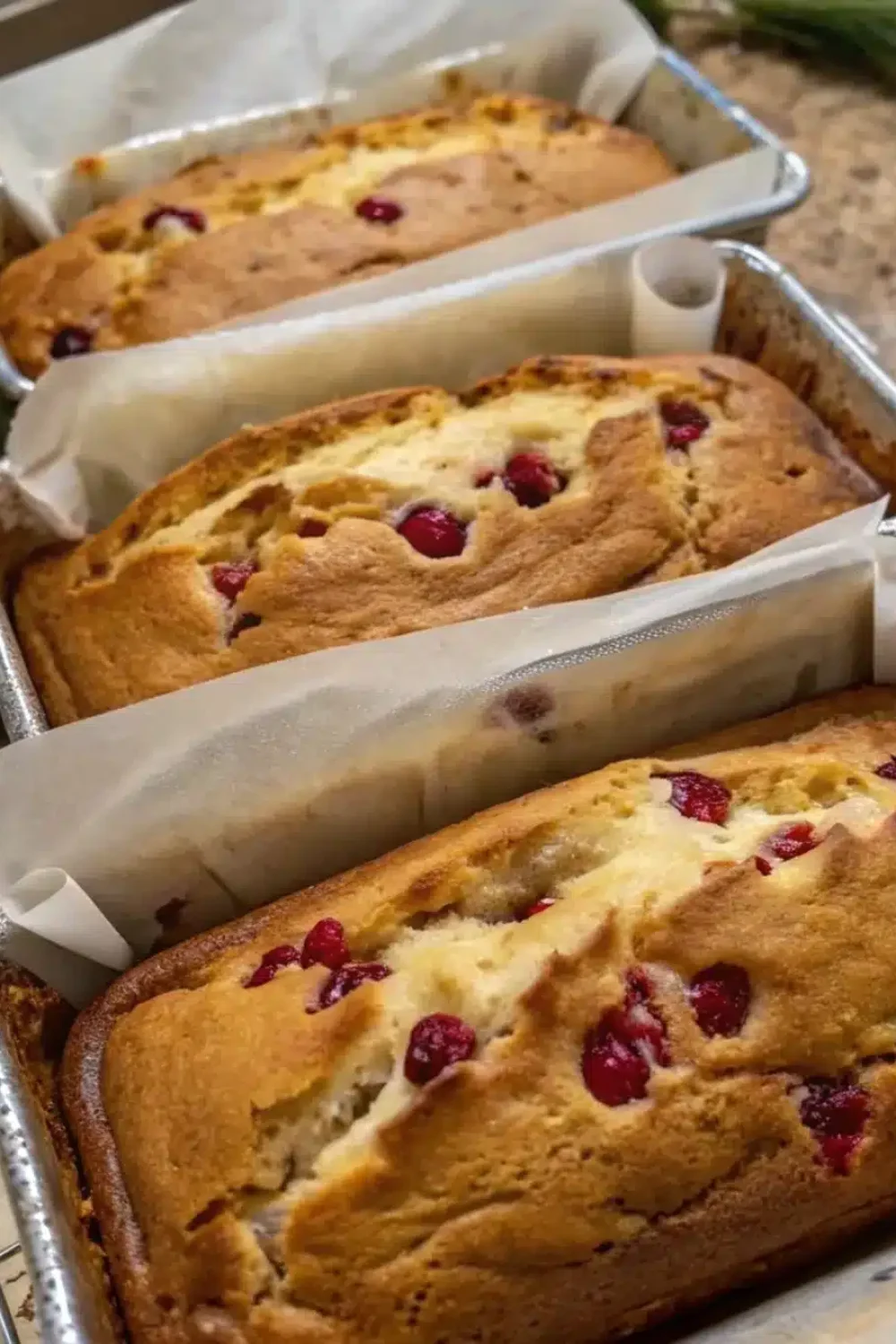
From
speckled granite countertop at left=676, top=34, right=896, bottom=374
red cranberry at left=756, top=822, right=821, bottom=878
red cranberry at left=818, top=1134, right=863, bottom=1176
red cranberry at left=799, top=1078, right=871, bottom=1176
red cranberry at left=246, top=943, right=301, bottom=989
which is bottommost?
red cranberry at left=818, top=1134, right=863, bottom=1176

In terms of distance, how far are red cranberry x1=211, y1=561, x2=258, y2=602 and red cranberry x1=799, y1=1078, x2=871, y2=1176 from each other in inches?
31.8

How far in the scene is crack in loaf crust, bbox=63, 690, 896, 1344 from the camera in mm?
1023

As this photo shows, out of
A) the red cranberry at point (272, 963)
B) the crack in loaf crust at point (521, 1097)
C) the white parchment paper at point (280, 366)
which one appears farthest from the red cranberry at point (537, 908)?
the white parchment paper at point (280, 366)

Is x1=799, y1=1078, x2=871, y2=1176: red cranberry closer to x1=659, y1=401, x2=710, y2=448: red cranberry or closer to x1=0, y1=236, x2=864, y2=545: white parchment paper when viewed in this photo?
x1=659, y1=401, x2=710, y2=448: red cranberry

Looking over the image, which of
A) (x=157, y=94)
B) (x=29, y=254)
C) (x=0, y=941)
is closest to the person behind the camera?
(x=0, y=941)

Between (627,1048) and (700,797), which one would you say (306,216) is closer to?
(700,797)

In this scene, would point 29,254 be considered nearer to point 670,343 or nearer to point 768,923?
point 670,343

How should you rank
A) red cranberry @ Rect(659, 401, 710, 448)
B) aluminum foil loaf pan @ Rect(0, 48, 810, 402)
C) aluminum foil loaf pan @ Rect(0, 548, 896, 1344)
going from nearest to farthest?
aluminum foil loaf pan @ Rect(0, 548, 896, 1344), red cranberry @ Rect(659, 401, 710, 448), aluminum foil loaf pan @ Rect(0, 48, 810, 402)

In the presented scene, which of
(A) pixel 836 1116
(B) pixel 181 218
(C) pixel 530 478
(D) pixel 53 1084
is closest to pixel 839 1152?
(A) pixel 836 1116

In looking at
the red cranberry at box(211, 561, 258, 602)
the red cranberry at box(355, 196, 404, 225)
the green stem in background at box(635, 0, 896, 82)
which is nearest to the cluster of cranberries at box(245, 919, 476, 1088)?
the red cranberry at box(211, 561, 258, 602)

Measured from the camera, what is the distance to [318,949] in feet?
3.88

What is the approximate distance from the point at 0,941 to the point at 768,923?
72 cm

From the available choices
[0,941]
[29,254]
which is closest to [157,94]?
[29,254]

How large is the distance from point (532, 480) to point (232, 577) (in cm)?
37
